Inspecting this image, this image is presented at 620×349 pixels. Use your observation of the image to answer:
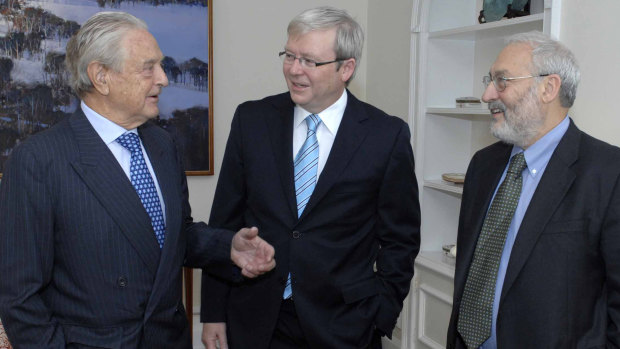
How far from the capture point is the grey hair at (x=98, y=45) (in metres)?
1.69

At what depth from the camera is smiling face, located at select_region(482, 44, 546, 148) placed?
1.92 metres

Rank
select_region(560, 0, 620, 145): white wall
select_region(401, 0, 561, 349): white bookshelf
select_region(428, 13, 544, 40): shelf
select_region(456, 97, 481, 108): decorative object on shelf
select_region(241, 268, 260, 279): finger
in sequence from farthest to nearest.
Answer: select_region(401, 0, 561, 349): white bookshelf, select_region(456, 97, 481, 108): decorative object on shelf, select_region(428, 13, 544, 40): shelf, select_region(560, 0, 620, 145): white wall, select_region(241, 268, 260, 279): finger

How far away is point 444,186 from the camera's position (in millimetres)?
3500

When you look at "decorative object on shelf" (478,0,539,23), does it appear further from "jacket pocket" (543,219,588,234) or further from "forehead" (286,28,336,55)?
"jacket pocket" (543,219,588,234)

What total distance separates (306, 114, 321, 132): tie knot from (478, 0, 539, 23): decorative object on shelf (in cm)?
151

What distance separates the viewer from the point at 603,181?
68.8 inches

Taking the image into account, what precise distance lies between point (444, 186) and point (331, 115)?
152 centimetres

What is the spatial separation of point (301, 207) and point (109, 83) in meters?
0.72

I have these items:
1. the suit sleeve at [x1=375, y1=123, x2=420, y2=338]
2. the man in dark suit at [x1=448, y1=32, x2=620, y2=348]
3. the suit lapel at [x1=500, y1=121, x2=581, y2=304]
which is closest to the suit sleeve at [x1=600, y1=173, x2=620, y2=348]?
the man in dark suit at [x1=448, y1=32, x2=620, y2=348]

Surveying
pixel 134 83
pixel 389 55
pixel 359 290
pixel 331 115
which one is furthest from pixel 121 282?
pixel 389 55

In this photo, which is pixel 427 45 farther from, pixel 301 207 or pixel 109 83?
pixel 109 83

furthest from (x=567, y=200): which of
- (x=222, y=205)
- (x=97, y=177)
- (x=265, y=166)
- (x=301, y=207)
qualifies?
(x=97, y=177)

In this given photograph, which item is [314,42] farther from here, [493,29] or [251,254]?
[493,29]

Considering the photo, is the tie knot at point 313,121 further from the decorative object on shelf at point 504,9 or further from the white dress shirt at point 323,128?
the decorative object on shelf at point 504,9
